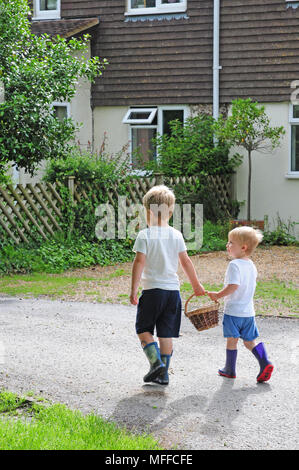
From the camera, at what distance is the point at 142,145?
16031mm

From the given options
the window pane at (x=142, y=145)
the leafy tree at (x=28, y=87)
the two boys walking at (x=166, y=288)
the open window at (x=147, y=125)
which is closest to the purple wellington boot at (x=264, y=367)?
the two boys walking at (x=166, y=288)

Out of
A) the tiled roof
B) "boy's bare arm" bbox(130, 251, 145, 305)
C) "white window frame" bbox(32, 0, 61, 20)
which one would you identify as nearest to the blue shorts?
"boy's bare arm" bbox(130, 251, 145, 305)

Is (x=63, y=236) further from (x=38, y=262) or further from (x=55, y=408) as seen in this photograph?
(x=55, y=408)

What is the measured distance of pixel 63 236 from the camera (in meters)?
11.4

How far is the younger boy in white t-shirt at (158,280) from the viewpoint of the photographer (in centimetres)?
499

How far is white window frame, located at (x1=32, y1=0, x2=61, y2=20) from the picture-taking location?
16642 mm

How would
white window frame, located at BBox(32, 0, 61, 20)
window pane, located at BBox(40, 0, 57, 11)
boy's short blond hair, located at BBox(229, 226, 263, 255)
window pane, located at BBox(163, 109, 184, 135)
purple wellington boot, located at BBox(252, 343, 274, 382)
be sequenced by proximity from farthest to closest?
window pane, located at BBox(40, 0, 57, 11) < white window frame, located at BBox(32, 0, 61, 20) < window pane, located at BBox(163, 109, 184, 135) < boy's short blond hair, located at BBox(229, 226, 263, 255) < purple wellington boot, located at BBox(252, 343, 274, 382)

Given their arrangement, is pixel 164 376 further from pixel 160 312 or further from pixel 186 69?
pixel 186 69

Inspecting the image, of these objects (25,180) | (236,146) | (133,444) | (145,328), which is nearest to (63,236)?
(25,180)

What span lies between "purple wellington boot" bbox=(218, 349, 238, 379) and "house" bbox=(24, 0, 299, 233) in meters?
9.89

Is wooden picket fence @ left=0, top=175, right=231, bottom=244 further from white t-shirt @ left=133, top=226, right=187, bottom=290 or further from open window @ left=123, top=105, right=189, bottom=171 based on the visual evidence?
white t-shirt @ left=133, top=226, right=187, bottom=290

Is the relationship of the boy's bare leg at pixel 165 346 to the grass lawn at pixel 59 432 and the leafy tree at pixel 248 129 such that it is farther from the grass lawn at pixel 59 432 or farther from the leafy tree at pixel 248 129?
the leafy tree at pixel 248 129

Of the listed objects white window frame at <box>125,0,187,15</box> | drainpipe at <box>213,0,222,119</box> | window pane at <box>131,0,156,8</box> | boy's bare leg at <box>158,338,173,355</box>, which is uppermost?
window pane at <box>131,0,156,8</box>

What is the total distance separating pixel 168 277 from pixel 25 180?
1073cm
